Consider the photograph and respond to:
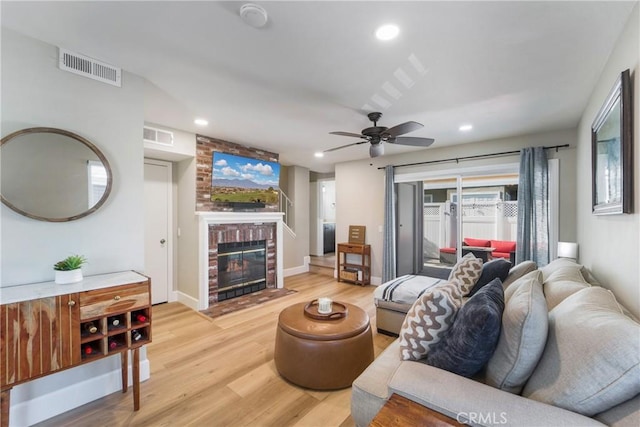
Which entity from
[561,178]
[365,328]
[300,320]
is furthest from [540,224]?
[300,320]

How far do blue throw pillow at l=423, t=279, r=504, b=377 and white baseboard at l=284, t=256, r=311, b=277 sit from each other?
4.89m

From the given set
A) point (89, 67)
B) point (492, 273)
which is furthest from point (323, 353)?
point (89, 67)

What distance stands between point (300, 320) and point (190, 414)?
3.24ft

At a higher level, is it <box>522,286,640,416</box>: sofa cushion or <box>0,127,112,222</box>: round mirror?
<box>0,127,112,222</box>: round mirror

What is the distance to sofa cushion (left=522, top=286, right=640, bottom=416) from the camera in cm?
88

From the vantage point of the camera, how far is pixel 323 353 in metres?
2.10

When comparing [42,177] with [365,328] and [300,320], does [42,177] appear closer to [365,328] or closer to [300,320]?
[300,320]

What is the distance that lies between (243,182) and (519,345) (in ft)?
13.4

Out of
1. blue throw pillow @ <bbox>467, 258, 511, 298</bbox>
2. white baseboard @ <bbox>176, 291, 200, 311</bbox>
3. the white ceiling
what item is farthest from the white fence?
white baseboard @ <bbox>176, 291, 200, 311</bbox>

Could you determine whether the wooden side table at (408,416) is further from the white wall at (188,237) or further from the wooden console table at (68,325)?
the white wall at (188,237)

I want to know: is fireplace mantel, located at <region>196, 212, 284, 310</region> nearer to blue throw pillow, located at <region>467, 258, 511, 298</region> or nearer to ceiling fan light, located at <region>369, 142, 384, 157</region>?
ceiling fan light, located at <region>369, 142, 384, 157</region>

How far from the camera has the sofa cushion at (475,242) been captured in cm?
466

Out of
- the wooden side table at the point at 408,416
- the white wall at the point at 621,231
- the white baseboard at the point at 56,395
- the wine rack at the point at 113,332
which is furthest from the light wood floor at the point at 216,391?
the white wall at the point at 621,231

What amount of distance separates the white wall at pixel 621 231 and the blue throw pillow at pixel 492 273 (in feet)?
2.04
